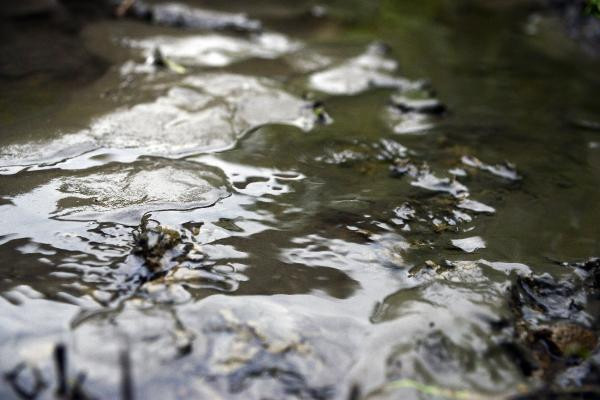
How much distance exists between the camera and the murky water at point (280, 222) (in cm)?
276

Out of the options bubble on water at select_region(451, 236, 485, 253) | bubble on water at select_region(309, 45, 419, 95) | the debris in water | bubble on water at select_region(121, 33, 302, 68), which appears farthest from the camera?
bubble on water at select_region(121, 33, 302, 68)

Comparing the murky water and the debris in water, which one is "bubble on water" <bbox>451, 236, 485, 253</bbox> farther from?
the debris in water

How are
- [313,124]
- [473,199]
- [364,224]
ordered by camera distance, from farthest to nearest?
→ 1. [313,124]
2. [473,199]
3. [364,224]

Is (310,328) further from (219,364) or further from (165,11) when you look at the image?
(165,11)

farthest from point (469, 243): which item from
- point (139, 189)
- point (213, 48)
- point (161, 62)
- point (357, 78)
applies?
point (213, 48)

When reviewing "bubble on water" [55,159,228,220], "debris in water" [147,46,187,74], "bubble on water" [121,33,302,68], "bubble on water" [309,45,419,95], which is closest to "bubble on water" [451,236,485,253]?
"bubble on water" [55,159,228,220]

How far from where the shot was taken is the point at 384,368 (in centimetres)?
277

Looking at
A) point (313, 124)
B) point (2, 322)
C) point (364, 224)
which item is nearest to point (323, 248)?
point (364, 224)

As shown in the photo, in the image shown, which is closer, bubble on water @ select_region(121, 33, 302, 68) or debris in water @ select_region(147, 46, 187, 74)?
debris in water @ select_region(147, 46, 187, 74)

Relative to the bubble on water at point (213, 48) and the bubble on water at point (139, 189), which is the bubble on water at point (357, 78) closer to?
the bubble on water at point (213, 48)

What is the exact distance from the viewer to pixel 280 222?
3.90 m

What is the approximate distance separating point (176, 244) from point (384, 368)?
1.47 meters

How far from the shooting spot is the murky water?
276 centimetres

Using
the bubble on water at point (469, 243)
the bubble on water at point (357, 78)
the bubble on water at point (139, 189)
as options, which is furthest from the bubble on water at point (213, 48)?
the bubble on water at point (469, 243)
